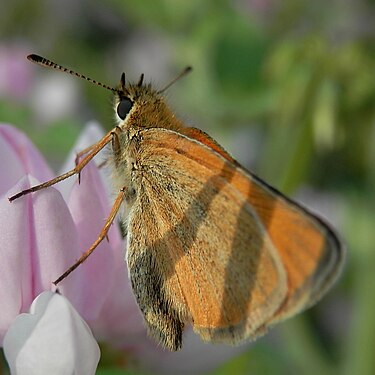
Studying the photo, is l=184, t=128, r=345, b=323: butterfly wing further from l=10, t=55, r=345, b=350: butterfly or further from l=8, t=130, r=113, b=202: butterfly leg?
l=8, t=130, r=113, b=202: butterfly leg

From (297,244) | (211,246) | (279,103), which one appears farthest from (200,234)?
(279,103)

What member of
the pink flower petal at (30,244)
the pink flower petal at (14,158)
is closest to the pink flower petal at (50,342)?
the pink flower petal at (30,244)

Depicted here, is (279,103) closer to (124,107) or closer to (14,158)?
(124,107)

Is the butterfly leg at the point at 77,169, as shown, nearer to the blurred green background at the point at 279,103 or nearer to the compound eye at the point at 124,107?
the compound eye at the point at 124,107

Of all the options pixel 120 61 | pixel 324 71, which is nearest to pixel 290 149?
pixel 324 71

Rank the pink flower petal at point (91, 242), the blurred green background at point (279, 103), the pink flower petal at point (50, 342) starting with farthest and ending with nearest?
the blurred green background at point (279, 103), the pink flower petal at point (91, 242), the pink flower petal at point (50, 342)

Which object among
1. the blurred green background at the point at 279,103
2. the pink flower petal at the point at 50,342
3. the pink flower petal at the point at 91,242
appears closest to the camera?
the pink flower petal at the point at 50,342

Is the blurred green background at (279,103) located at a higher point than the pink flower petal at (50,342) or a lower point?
lower
